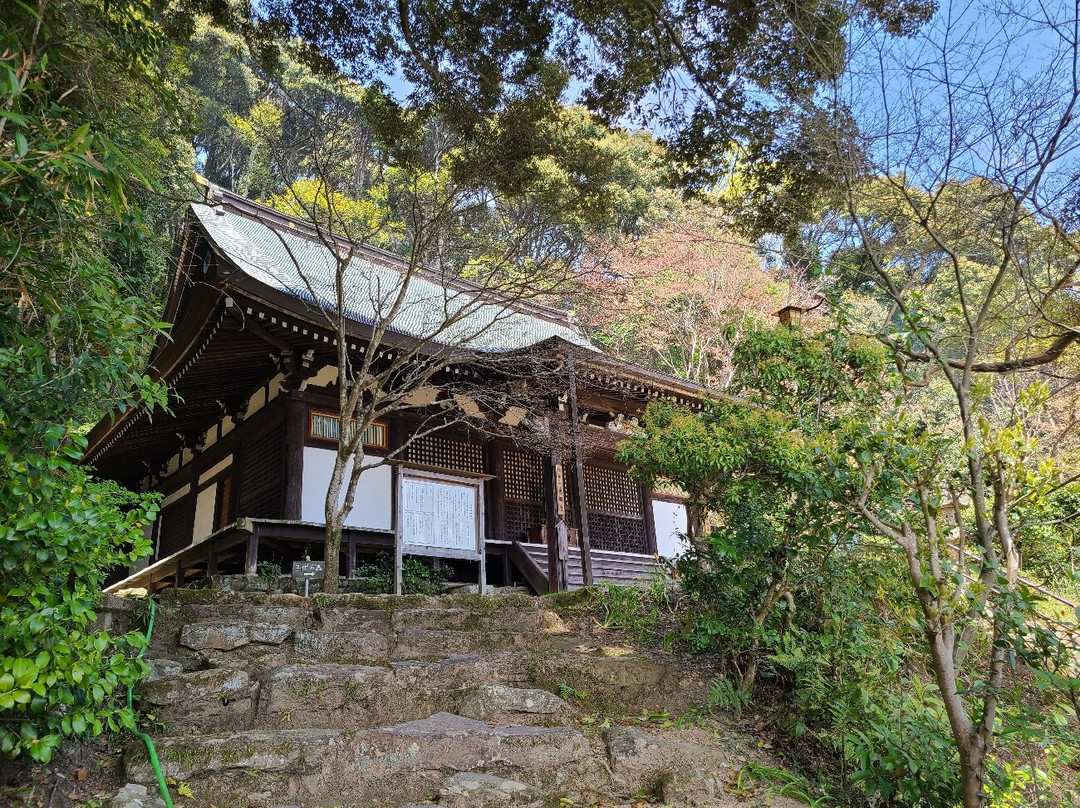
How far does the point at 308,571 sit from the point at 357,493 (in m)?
1.47

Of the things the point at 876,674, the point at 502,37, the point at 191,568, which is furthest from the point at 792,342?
the point at 191,568

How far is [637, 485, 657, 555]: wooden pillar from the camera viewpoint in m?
12.4

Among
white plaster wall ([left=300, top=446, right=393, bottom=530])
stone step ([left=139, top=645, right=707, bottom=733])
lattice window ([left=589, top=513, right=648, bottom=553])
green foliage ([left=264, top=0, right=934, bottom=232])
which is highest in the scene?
→ green foliage ([left=264, top=0, right=934, bottom=232])

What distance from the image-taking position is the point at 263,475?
9.62 m

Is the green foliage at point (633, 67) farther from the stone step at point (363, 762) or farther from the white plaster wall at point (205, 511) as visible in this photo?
the white plaster wall at point (205, 511)

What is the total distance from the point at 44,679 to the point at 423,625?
302 centimetres

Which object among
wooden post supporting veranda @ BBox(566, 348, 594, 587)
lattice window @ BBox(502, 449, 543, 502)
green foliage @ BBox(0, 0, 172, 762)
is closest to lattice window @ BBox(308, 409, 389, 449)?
lattice window @ BBox(502, 449, 543, 502)

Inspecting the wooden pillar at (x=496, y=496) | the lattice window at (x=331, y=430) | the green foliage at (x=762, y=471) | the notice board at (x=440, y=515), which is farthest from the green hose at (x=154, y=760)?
the wooden pillar at (x=496, y=496)

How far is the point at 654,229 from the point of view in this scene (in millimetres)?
19953

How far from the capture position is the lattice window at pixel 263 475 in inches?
361

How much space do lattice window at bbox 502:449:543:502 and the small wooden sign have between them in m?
3.34

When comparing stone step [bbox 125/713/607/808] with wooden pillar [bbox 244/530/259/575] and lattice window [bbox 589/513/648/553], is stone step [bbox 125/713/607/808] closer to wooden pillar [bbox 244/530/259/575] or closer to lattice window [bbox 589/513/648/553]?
wooden pillar [bbox 244/530/259/575]

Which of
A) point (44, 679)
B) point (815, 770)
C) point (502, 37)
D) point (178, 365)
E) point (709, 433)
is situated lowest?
point (815, 770)

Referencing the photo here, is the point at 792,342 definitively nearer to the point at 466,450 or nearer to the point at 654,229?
the point at 466,450
